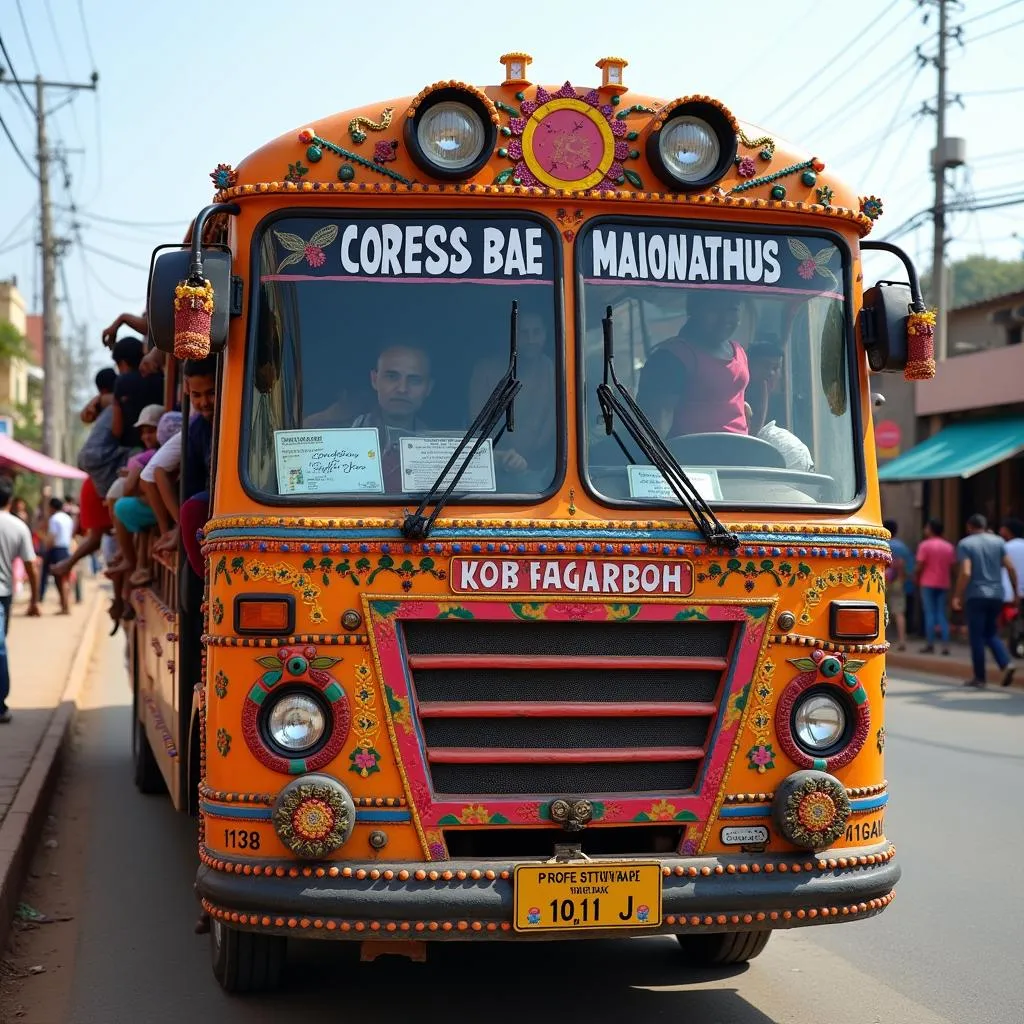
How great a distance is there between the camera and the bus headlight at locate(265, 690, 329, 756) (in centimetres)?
457

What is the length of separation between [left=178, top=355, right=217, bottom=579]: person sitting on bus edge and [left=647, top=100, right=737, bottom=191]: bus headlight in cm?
173

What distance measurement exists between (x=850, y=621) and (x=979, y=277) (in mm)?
87486

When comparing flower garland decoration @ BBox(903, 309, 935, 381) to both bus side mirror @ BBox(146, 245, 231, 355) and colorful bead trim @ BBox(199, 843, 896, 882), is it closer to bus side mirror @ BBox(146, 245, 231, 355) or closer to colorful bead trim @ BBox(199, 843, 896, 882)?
colorful bead trim @ BBox(199, 843, 896, 882)

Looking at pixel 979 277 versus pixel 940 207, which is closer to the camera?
pixel 940 207

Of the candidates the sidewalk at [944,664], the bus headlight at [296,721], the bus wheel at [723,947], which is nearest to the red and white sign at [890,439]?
the sidewalk at [944,664]

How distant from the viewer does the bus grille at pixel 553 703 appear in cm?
462

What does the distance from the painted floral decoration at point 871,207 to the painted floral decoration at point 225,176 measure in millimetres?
2138

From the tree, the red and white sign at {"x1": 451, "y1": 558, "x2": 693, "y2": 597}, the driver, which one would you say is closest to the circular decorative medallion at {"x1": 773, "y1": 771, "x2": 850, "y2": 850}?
the red and white sign at {"x1": 451, "y1": 558, "x2": 693, "y2": 597}

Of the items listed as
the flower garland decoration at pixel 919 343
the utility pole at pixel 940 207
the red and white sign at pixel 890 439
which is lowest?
the flower garland decoration at pixel 919 343

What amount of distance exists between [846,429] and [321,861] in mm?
2261

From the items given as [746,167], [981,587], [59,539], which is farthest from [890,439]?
Result: [746,167]

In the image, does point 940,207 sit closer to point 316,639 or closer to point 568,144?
point 568,144

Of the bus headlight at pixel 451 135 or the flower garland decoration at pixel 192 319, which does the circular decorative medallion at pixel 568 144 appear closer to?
the bus headlight at pixel 451 135

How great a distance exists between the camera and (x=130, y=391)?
9523mm
